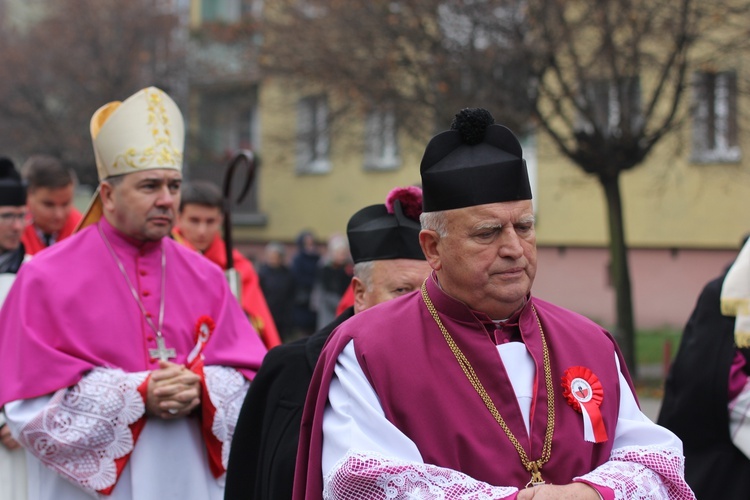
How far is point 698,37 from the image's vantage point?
12875 millimetres

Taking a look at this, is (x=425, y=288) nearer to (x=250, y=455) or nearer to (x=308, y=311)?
(x=250, y=455)

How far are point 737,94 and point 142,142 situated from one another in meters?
9.93

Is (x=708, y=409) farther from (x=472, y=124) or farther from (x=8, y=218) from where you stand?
(x=8, y=218)

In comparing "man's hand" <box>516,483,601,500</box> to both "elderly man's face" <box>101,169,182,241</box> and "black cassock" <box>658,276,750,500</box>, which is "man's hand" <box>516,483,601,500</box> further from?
"elderly man's face" <box>101,169,182,241</box>

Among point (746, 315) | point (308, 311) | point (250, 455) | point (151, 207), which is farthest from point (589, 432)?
point (308, 311)

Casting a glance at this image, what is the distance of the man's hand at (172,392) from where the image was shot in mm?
4746

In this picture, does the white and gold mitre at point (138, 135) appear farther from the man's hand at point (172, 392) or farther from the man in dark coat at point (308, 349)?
the man in dark coat at point (308, 349)

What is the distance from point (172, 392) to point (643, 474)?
7.39 ft

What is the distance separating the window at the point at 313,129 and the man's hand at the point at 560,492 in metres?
14.4

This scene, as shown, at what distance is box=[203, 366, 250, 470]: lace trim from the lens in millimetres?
4925

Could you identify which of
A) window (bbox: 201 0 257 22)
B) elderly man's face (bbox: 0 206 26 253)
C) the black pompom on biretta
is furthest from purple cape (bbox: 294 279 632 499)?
window (bbox: 201 0 257 22)

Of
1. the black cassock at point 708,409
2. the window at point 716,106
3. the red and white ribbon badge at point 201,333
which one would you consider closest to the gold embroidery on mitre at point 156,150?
the red and white ribbon badge at point 201,333

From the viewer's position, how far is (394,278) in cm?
443

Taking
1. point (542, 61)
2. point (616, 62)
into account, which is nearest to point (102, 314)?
point (542, 61)
